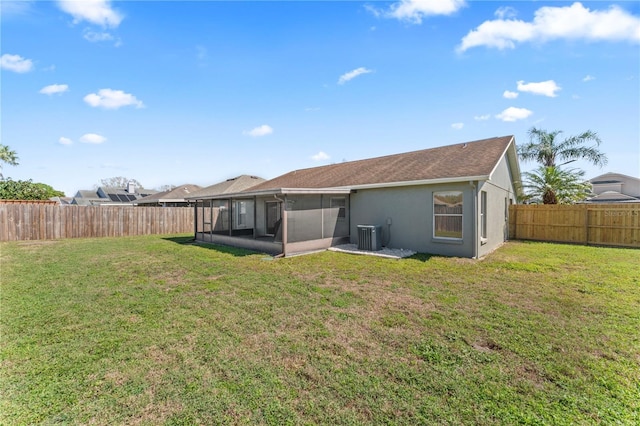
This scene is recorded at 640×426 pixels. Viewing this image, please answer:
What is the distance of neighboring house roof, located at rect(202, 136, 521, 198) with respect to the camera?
945cm

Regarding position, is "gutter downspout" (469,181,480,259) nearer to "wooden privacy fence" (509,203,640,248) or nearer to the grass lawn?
the grass lawn

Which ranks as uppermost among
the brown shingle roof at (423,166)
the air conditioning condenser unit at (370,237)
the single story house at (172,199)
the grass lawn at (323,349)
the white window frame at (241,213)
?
the brown shingle roof at (423,166)

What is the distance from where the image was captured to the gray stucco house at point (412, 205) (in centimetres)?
916

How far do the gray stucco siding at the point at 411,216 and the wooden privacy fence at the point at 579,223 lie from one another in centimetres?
637

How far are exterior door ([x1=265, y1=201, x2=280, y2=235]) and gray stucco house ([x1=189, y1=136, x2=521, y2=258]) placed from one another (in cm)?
247

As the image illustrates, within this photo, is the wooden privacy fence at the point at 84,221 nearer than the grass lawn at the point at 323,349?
No

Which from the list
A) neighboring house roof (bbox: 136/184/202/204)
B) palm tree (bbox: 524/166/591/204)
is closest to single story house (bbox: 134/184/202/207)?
neighboring house roof (bbox: 136/184/202/204)

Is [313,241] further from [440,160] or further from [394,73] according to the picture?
[394,73]

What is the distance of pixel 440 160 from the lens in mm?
11406

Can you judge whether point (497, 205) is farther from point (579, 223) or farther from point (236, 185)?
point (236, 185)

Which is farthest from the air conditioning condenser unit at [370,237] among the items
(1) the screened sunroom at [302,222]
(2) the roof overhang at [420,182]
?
(2) the roof overhang at [420,182]

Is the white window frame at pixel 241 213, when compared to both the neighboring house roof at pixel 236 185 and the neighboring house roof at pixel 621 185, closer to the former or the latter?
the neighboring house roof at pixel 236 185

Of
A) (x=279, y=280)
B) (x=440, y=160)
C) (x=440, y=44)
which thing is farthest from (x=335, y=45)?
(x=279, y=280)

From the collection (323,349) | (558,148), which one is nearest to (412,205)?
(323,349)
